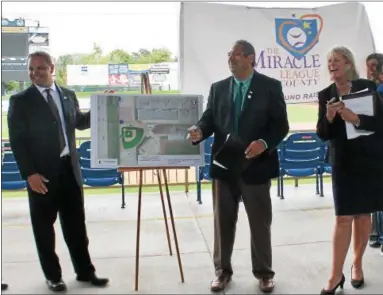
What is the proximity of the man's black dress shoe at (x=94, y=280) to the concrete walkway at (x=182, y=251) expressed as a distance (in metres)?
0.06

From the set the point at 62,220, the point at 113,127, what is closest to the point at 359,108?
the point at 113,127

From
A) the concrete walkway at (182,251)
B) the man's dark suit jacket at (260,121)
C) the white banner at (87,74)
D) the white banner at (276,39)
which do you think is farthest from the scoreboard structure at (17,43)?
the man's dark suit jacket at (260,121)

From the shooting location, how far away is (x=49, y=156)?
105 inches

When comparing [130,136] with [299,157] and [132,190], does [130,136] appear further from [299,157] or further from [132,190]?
[132,190]

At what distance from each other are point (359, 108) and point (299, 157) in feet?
9.21

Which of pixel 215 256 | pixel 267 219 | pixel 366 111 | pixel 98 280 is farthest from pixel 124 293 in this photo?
pixel 366 111

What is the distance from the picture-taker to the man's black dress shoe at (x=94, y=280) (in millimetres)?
2875

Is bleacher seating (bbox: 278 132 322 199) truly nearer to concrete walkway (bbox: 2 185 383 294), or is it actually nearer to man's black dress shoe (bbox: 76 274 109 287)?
concrete walkway (bbox: 2 185 383 294)

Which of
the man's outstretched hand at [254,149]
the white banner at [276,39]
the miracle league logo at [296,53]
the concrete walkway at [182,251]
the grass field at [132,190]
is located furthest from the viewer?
the grass field at [132,190]

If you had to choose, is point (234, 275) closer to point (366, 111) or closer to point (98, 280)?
point (98, 280)

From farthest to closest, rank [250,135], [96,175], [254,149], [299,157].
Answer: [299,157] → [96,175] → [250,135] → [254,149]

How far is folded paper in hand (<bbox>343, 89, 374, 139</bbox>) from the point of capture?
2396 mm

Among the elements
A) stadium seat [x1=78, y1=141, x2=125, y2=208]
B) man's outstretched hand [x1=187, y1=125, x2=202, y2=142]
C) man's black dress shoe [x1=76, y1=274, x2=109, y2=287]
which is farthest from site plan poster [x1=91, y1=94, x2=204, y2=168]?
stadium seat [x1=78, y1=141, x2=125, y2=208]

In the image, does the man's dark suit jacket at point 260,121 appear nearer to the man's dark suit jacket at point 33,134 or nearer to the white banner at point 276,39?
the man's dark suit jacket at point 33,134
